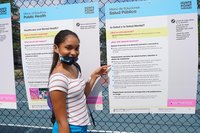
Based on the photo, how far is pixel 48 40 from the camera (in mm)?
3371

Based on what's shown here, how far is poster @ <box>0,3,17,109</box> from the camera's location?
3.56 m

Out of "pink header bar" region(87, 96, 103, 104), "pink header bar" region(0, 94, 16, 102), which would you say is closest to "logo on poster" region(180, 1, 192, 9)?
"pink header bar" region(87, 96, 103, 104)

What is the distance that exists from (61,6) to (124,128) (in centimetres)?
354

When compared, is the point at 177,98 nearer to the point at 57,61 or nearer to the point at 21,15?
the point at 57,61

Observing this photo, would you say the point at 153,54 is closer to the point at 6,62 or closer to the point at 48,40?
the point at 48,40

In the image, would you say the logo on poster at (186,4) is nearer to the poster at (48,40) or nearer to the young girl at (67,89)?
the poster at (48,40)

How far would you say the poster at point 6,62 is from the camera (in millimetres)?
3562

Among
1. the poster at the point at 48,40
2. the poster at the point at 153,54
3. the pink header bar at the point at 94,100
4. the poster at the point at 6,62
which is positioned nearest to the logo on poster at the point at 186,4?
the poster at the point at 153,54

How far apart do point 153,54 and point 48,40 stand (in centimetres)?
116

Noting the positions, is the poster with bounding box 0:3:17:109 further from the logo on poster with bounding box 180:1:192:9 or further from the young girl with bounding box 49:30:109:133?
the logo on poster with bounding box 180:1:192:9

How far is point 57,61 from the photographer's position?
292 cm

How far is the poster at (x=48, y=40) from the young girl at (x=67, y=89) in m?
0.38

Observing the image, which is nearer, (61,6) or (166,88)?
(166,88)

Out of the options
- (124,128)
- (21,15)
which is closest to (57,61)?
(21,15)
